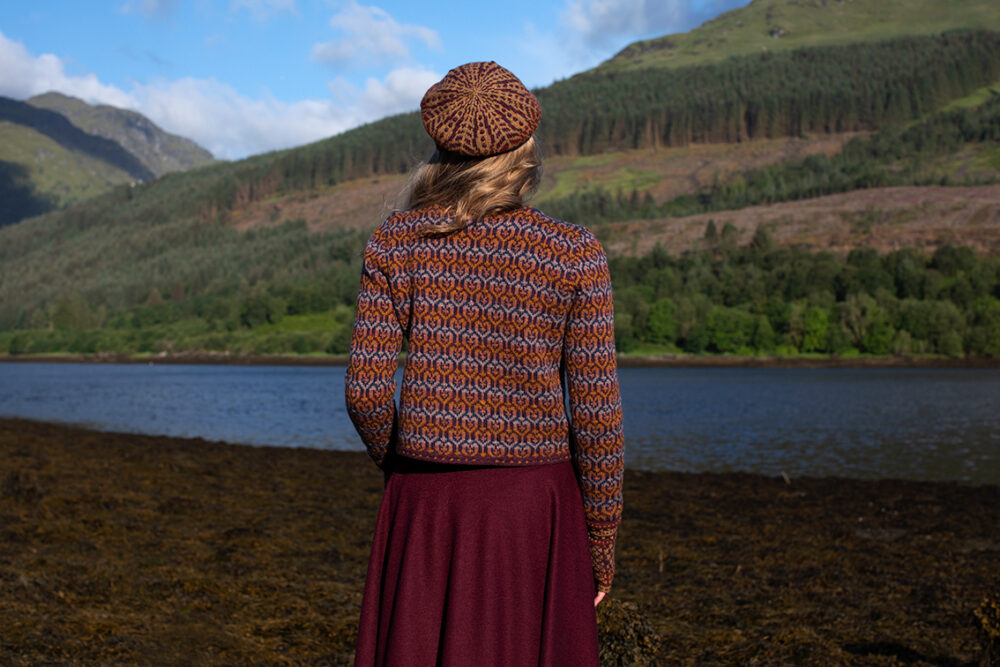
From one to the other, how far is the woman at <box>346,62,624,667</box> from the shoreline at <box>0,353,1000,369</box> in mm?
98673

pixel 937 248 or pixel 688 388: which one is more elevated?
pixel 937 248

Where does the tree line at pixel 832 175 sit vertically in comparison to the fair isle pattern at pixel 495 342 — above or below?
above

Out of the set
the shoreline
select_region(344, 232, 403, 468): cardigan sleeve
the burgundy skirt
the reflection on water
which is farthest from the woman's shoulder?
the shoreline

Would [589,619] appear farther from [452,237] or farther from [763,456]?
[763,456]

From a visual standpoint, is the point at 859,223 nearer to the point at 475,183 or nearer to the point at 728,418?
the point at 728,418

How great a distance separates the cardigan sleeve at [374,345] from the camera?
2.58 m

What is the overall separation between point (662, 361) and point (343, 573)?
10567 centimetres

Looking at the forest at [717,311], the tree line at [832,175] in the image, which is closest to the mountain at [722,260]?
the forest at [717,311]

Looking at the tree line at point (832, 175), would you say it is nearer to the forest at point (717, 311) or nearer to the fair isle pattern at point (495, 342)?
the forest at point (717, 311)

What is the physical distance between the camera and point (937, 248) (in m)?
122

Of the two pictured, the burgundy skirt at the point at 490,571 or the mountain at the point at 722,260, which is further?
the mountain at the point at 722,260

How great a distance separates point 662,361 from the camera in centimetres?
11156


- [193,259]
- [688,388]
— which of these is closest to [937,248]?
[688,388]

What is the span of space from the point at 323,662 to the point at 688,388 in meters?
62.9
